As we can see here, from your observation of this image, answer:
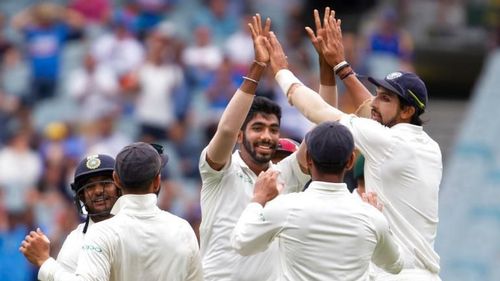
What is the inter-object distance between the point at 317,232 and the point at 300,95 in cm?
119

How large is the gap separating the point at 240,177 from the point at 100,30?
1203 centimetres

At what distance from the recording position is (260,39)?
875 cm

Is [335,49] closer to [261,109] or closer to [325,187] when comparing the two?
[261,109]

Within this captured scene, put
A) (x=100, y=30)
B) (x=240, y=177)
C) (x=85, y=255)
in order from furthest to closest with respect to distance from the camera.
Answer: (x=100, y=30) < (x=240, y=177) < (x=85, y=255)

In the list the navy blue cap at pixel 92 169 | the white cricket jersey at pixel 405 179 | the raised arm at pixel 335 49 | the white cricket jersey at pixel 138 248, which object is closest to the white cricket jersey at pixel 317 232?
Answer: the white cricket jersey at pixel 138 248

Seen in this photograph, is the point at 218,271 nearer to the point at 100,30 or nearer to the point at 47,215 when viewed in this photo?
the point at 47,215

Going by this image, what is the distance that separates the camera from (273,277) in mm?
8594

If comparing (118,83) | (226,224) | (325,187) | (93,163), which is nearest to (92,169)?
(93,163)

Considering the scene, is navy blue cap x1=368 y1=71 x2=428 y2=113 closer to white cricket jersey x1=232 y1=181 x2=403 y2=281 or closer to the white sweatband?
the white sweatband

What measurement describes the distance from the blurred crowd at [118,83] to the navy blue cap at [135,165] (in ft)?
26.9

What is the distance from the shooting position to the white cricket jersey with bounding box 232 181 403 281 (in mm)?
7566

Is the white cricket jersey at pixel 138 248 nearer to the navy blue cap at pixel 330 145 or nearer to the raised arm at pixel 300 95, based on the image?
the navy blue cap at pixel 330 145

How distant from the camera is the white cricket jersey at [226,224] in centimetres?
862

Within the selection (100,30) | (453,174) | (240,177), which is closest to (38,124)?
(100,30)
